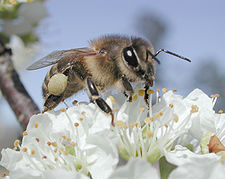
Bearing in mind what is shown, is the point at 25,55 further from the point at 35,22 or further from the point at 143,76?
the point at 143,76

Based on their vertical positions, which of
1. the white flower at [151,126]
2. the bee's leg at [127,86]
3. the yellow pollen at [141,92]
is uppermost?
the bee's leg at [127,86]

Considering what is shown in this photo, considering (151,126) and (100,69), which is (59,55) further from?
(151,126)

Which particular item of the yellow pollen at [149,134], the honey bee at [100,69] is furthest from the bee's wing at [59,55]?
the yellow pollen at [149,134]

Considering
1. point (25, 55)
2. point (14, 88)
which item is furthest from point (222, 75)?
point (14, 88)

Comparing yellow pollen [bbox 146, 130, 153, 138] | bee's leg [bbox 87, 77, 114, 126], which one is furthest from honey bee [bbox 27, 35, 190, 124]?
yellow pollen [bbox 146, 130, 153, 138]

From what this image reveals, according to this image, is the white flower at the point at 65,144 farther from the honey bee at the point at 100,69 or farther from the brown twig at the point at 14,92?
the brown twig at the point at 14,92

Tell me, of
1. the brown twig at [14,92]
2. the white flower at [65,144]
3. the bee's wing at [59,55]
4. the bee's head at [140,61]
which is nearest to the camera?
the white flower at [65,144]
